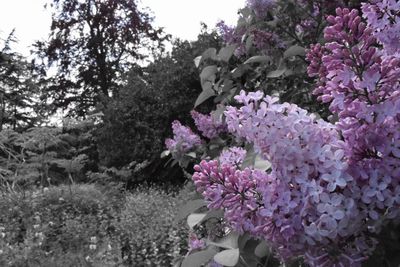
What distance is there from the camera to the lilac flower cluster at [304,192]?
0.75 m

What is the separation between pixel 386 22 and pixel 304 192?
0.41 m

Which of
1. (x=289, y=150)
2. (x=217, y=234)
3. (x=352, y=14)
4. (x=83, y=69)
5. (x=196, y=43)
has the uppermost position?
(x=83, y=69)

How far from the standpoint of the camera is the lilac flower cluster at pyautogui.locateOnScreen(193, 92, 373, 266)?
75 centimetres

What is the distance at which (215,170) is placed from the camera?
877mm

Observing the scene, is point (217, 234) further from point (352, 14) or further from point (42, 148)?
point (42, 148)

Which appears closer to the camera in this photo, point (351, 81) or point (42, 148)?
point (351, 81)

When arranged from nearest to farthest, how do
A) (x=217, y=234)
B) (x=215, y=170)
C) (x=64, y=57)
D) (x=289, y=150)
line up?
(x=289, y=150) → (x=215, y=170) → (x=217, y=234) → (x=64, y=57)

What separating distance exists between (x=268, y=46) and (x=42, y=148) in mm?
8603

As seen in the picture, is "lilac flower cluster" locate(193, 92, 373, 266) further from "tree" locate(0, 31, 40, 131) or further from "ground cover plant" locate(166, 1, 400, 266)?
"tree" locate(0, 31, 40, 131)

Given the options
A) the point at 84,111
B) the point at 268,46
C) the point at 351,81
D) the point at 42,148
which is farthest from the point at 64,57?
the point at 351,81

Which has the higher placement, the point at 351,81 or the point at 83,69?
the point at 83,69

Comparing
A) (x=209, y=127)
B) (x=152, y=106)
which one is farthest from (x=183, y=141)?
(x=152, y=106)

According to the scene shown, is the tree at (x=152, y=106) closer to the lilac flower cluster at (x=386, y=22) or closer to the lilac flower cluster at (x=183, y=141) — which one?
the lilac flower cluster at (x=183, y=141)

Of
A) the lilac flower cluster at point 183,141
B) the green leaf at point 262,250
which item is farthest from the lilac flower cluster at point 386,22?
the lilac flower cluster at point 183,141
